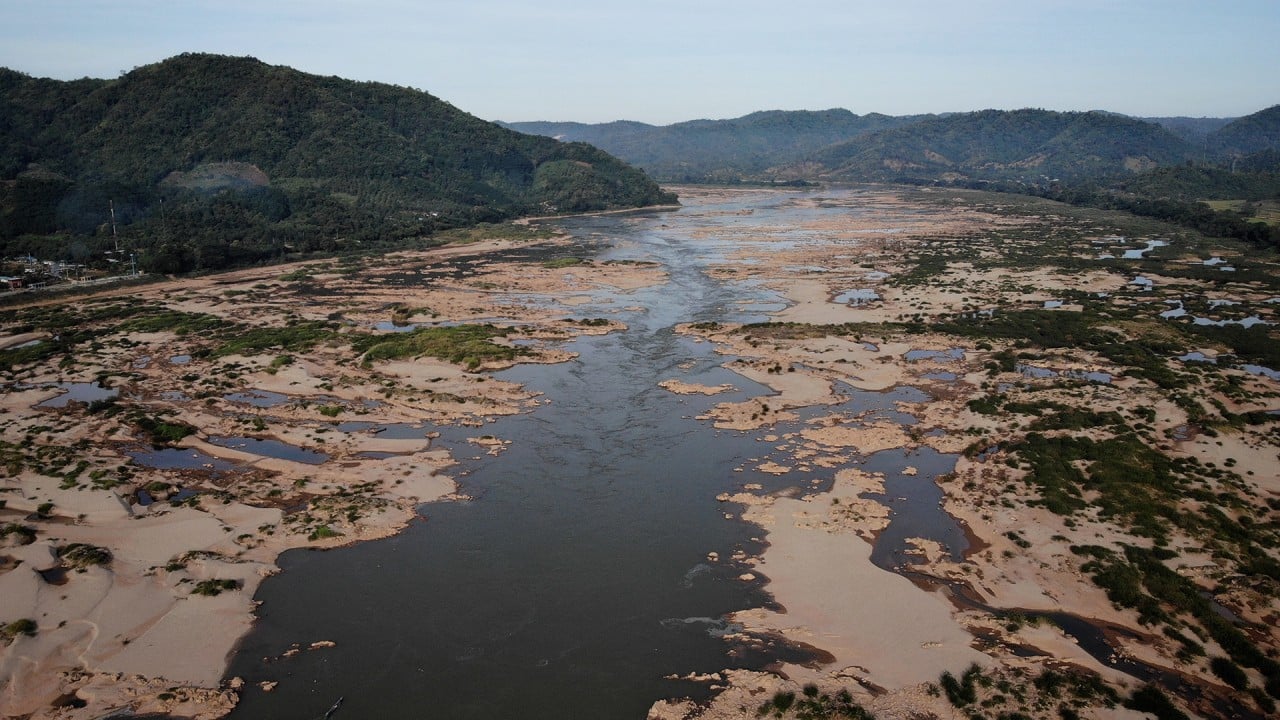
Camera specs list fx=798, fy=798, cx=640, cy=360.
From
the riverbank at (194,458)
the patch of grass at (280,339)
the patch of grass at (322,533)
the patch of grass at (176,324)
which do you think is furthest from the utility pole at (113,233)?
the patch of grass at (322,533)

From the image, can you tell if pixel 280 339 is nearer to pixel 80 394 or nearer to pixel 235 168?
pixel 80 394

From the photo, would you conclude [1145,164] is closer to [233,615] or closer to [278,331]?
[278,331]

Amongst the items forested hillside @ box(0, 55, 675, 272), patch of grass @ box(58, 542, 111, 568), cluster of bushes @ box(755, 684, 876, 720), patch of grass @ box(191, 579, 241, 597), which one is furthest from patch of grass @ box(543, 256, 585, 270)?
cluster of bushes @ box(755, 684, 876, 720)

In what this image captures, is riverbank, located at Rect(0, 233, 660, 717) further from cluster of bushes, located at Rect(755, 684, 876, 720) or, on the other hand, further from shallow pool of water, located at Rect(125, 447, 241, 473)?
cluster of bushes, located at Rect(755, 684, 876, 720)

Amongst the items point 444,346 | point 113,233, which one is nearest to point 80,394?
point 444,346

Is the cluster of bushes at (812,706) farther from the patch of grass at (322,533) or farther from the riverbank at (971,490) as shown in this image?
the patch of grass at (322,533)
